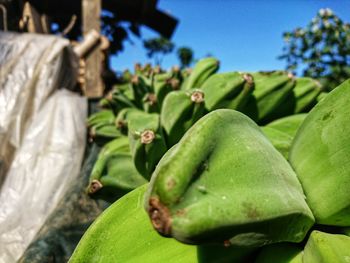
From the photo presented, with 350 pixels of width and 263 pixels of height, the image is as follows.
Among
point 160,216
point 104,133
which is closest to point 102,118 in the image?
point 104,133

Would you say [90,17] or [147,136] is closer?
[147,136]

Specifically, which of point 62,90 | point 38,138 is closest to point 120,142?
point 38,138

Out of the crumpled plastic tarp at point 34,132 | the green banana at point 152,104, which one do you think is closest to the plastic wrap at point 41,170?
the crumpled plastic tarp at point 34,132

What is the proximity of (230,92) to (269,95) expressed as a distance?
0.50 ft

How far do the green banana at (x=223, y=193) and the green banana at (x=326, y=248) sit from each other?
3cm

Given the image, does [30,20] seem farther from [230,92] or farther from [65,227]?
[230,92]

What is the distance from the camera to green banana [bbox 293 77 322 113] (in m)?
1.20

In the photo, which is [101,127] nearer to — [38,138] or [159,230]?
[38,138]

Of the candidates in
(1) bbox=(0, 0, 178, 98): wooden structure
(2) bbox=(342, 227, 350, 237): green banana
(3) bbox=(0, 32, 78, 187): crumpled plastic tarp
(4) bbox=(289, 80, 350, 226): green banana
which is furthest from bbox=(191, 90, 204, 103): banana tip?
(1) bbox=(0, 0, 178, 98): wooden structure

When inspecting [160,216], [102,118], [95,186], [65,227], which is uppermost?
[160,216]

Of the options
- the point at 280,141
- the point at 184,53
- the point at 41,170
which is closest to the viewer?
the point at 280,141

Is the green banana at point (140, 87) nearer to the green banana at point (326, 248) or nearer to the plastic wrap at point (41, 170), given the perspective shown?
the plastic wrap at point (41, 170)

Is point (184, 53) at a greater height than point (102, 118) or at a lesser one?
lesser

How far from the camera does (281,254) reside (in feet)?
1.99
